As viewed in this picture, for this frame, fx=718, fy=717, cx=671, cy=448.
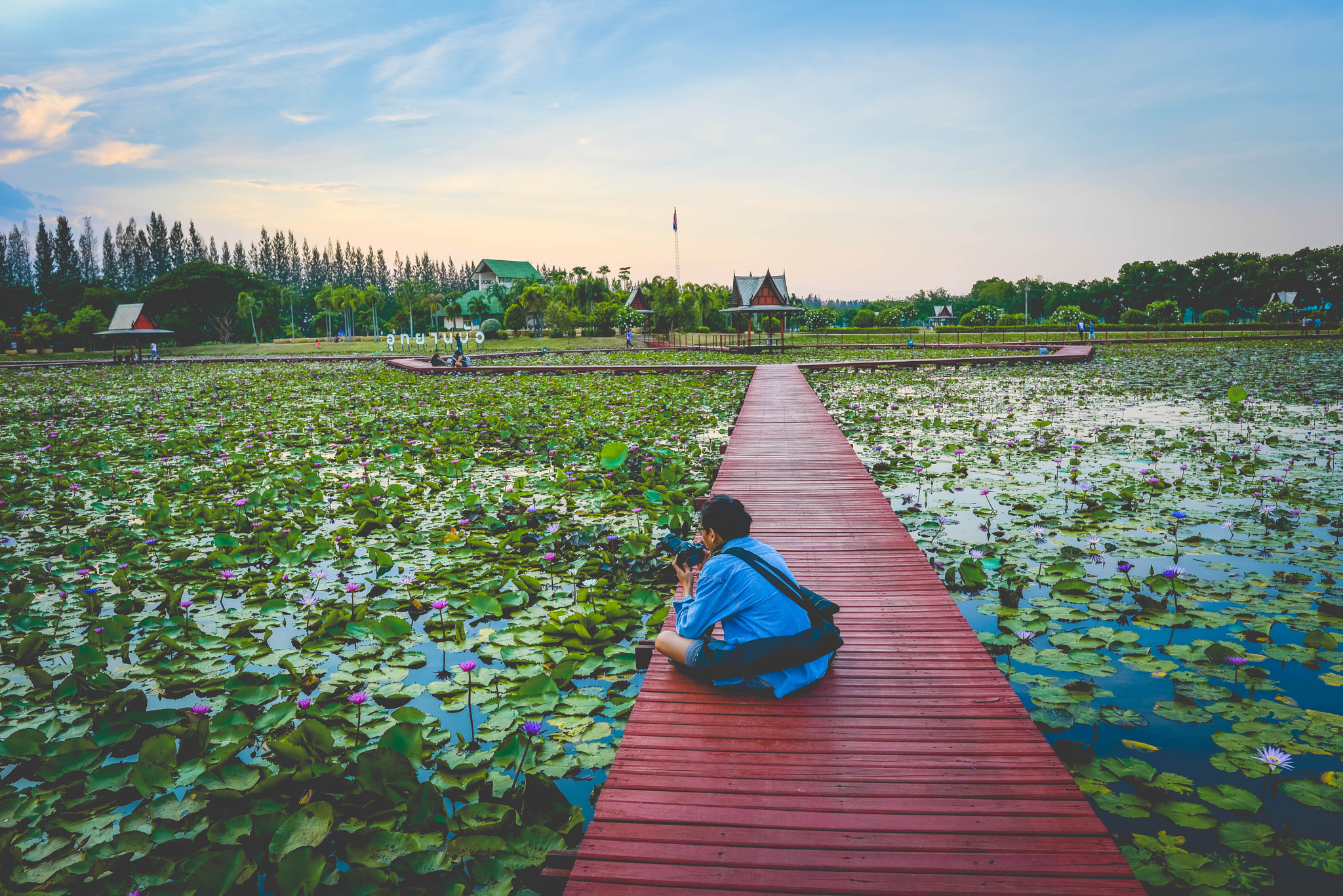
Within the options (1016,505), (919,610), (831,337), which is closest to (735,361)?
(1016,505)

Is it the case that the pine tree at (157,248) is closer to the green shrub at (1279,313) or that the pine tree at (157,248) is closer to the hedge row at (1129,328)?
the hedge row at (1129,328)

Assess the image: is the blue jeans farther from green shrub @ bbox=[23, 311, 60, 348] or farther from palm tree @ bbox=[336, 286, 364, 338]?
palm tree @ bbox=[336, 286, 364, 338]

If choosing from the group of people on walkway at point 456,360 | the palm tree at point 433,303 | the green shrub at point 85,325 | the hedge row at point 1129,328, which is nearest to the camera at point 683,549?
the group of people on walkway at point 456,360

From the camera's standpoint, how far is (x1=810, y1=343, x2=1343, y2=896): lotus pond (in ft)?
7.43

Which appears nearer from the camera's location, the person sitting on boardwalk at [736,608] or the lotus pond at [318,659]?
the lotus pond at [318,659]

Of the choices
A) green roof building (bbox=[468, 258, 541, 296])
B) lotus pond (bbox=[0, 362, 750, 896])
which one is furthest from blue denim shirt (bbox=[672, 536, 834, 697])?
green roof building (bbox=[468, 258, 541, 296])

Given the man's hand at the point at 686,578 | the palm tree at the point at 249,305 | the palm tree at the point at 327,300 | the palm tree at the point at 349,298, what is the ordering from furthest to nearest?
the palm tree at the point at 327,300
the palm tree at the point at 349,298
the palm tree at the point at 249,305
the man's hand at the point at 686,578

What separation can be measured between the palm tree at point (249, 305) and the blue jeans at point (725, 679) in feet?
201

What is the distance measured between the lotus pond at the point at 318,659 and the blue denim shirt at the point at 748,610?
0.59 m

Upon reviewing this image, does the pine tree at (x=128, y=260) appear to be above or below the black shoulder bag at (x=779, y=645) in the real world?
above

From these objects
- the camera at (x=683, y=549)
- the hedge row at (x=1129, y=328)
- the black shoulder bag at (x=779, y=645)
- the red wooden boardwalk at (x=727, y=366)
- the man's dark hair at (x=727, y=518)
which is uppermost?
the hedge row at (x=1129, y=328)

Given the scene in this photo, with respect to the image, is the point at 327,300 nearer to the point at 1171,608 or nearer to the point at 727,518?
the point at 727,518

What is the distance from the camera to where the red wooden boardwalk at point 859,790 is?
1821 millimetres

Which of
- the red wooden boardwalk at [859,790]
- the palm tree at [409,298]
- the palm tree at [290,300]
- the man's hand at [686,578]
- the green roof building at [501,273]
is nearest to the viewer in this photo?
the red wooden boardwalk at [859,790]
